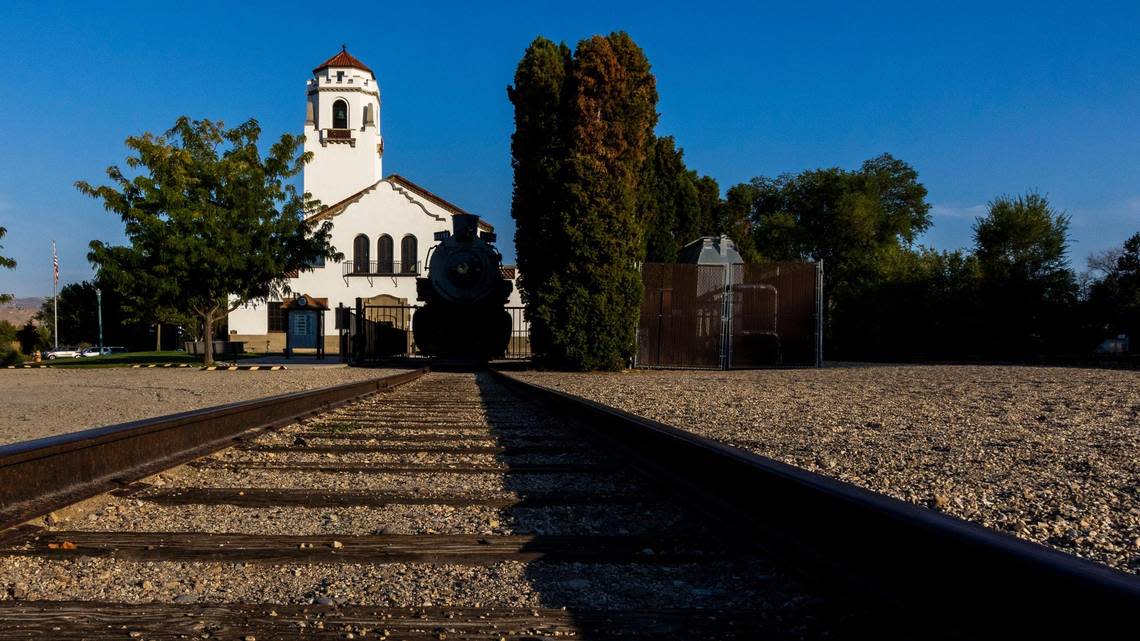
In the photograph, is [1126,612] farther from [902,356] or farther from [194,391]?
[902,356]

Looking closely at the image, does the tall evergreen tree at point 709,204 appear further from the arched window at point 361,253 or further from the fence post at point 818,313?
the arched window at point 361,253

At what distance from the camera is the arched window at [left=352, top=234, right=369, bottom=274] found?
43.3 m

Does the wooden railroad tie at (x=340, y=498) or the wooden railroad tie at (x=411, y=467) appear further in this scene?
the wooden railroad tie at (x=411, y=467)

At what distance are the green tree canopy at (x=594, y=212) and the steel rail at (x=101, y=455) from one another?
10.2m

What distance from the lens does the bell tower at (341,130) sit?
154ft

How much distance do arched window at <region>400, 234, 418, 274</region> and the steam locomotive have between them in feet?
81.9

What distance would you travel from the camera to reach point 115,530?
2350 mm

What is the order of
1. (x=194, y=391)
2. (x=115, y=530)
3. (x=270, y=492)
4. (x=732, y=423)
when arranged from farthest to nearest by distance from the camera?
(x=194, y=391) < (x=732, y=423) < (x=270, y=492) < (x=115, y=530)

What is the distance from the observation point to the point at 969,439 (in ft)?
16.0

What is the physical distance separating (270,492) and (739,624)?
2008 mm

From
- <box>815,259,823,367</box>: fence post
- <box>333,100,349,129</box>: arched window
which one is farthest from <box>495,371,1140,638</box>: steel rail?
<box>333,100,349,129</box>: arched window

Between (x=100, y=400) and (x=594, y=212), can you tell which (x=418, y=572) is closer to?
(x=100, y=400)

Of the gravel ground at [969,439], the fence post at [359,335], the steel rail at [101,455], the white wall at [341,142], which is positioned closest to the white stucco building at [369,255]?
the white wall at [341,142]

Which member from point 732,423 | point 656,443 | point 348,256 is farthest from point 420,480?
point 348,256
